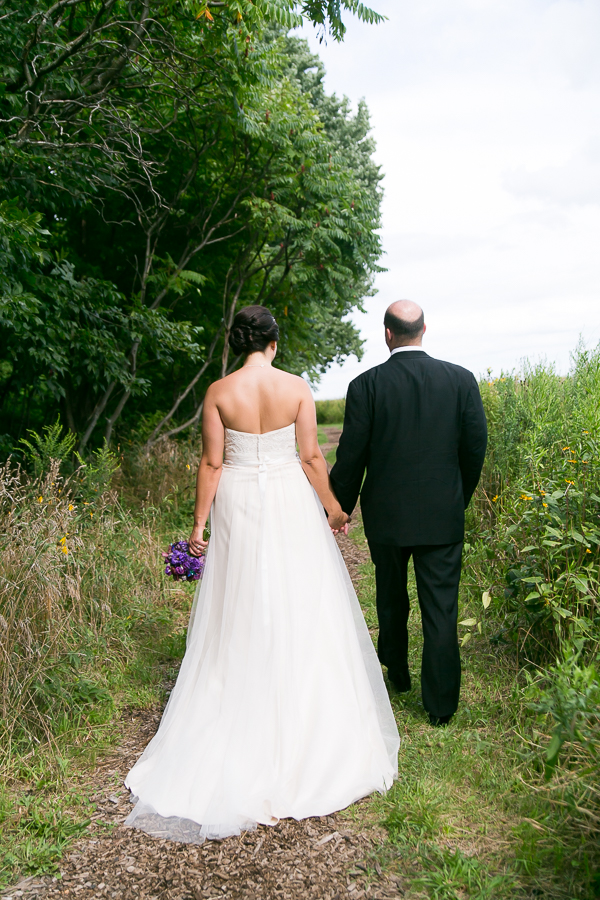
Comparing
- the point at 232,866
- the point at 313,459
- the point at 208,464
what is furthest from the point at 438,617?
the point at 232,866

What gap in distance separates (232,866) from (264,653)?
947mm

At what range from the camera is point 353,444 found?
3.72 metres

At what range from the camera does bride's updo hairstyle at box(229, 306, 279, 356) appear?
11.6 ft

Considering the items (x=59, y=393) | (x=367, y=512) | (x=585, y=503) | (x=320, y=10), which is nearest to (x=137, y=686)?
(x=367, y=512)

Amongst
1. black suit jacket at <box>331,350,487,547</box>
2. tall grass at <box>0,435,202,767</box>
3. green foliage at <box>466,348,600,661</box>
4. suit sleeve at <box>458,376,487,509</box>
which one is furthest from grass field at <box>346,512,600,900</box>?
tall grass at <box>0,435,202,767</box>

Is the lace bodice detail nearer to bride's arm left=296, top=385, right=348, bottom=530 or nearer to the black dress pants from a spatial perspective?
bride's arm left=296, top=385, right=348, bottom=530

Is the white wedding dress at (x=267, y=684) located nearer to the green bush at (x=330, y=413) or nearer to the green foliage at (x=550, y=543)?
the green foliage at (x=550, y=543)

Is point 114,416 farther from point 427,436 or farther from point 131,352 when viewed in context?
point 427,436

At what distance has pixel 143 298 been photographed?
9.77 meters

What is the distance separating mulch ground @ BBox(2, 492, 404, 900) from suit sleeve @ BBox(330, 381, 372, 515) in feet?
5.42

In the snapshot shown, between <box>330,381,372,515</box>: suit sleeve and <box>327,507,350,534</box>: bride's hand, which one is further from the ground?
<box>330,381,372,515</box>: suit sleeve

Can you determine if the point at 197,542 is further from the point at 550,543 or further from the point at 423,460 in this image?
the point at 550,543

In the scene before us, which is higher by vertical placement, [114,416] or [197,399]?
[197,399]

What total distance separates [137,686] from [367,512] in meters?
1.93
